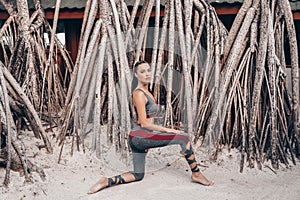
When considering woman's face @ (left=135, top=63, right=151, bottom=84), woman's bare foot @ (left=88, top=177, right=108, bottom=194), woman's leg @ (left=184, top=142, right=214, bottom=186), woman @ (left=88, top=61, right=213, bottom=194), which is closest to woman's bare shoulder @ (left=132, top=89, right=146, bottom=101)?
woman @ (left=88, top=61, right=213, bottom=194)

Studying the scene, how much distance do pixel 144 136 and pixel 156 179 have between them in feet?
1.65

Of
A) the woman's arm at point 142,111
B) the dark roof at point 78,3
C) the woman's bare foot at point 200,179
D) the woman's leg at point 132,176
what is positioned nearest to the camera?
the woman's arm at point 142,111

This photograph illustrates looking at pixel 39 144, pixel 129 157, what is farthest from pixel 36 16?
pixel 129 157

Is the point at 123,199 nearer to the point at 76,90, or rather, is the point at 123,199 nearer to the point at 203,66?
the point at 76,90

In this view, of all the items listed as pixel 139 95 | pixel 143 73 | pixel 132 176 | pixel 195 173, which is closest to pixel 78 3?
pixel 143 73

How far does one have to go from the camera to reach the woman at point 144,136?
400 centimetres

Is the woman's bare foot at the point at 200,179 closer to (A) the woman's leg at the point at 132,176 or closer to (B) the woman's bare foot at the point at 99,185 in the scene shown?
(A) the woman's leg at the point at 132,176

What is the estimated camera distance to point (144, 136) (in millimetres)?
4102

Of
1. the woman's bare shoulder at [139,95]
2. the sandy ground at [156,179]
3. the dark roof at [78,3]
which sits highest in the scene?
the dark roof at [78,3]

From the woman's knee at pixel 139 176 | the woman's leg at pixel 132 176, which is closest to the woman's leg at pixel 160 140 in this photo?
the woman's leg at pixel 132 176

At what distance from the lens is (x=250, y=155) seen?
4754 millimetres

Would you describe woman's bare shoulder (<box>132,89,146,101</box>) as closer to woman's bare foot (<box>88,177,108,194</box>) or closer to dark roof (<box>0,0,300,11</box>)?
woman's bare foot (<box>88,177,108,194</box>)

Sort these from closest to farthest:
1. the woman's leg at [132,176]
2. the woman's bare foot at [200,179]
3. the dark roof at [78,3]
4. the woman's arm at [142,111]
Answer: the woman's arm at [142,111] → the woman's leg at [132,176] → the woman's bare foot at [200,179] → the dark roof at [78,3]

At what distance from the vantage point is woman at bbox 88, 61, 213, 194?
13.1ft
